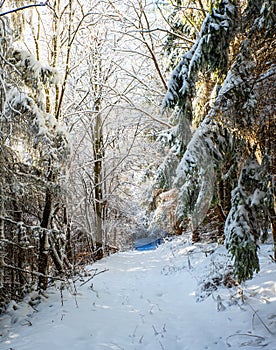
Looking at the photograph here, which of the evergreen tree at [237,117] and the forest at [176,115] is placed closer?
the evergreen tree at [237,117]

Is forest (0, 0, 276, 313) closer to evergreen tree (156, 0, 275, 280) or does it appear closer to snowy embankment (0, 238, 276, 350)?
evergreen tree (156, 0, 275, 280)

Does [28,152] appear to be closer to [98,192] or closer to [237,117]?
[237,117]

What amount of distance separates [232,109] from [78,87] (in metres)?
8.00

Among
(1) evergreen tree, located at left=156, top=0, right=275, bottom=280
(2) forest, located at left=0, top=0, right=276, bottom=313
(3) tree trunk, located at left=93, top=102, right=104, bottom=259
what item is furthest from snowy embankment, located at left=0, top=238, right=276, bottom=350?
(3) tree trunk, located at left=93, top=102, right=104, bottom=259

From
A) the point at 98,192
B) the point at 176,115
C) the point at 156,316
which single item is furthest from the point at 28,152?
the point at 98,192

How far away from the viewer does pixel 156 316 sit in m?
4.75

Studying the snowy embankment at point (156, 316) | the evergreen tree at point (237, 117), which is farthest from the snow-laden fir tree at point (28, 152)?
the evergreen tree at point (237, 117)

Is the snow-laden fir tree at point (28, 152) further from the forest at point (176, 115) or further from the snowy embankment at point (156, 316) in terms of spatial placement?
the snowy embankment at point (156, 316)

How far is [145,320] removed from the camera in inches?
180

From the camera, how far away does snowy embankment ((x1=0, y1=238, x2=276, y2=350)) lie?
3613 millimetres

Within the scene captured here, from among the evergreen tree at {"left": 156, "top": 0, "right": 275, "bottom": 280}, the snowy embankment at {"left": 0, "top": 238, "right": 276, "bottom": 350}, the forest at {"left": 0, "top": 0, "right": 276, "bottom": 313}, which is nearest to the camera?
the evergreen tree at {"left": 156, "top": 0, "right": 275, "bottom": 280}

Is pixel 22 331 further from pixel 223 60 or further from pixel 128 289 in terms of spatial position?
pixel 223 60

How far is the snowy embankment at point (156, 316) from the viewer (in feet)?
11.9

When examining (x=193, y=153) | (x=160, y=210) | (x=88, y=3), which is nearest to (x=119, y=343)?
(x=193, y=153)
